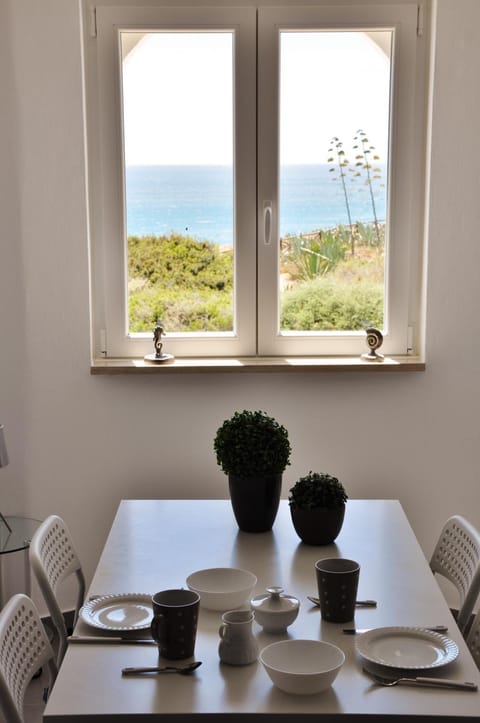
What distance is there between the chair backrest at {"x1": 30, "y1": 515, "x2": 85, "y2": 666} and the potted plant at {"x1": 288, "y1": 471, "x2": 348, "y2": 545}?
626 mm

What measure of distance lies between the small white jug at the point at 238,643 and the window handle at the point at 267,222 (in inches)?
72.1

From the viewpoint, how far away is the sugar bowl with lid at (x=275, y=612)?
5.78 feet

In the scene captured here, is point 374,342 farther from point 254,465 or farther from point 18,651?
point 18,651

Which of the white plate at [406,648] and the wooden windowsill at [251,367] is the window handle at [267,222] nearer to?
the wooden windowsill at [251,367]

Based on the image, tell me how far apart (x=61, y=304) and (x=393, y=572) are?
5.27 feet

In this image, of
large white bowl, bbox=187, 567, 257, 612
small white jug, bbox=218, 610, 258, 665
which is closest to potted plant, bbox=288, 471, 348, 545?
large white bowl, bbox=187, 567, 257, 612

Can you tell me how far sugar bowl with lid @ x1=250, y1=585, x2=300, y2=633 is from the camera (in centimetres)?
176

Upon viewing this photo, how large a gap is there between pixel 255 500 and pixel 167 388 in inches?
38.3

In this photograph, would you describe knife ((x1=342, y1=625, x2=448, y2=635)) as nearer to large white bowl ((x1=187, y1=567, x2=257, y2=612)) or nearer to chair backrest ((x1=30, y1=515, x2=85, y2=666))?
large white bowl ((x1=187, y1=567, x2=257, y2=612))

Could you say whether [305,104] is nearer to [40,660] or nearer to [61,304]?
[61,304]

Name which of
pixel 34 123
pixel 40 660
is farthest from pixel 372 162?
pixel 40 660

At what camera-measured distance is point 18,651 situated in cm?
178

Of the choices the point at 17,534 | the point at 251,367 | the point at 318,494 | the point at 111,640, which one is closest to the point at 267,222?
Answer: the point at 251,367

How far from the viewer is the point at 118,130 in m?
3.15
